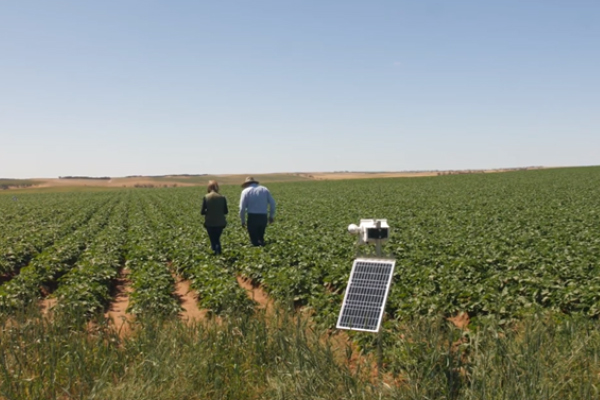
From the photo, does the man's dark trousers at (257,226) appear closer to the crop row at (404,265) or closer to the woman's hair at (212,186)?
the crop row at (404,265)

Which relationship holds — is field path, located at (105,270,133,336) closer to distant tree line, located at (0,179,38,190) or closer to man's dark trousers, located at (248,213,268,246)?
man's dark trousers, located at (248,213,268,246)

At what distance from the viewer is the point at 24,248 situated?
48.6ft

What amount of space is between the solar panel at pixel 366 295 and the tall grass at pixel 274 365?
1.49 ft

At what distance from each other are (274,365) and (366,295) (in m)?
1.32

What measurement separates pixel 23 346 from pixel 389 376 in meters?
4.24

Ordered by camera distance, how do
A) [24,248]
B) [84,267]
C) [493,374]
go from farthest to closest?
[24,248]
[84,267]
[493,374]

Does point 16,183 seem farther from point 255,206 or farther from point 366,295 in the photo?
point 366,295

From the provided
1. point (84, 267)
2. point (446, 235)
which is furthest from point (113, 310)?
point (446, 235)

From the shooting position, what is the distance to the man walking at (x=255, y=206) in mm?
13664

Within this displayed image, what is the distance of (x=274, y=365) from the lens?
18.0 feet

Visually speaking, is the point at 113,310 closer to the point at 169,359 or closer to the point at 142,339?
the point at 142,339

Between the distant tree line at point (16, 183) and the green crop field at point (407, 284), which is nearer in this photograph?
the green crop field at point (407, 284)

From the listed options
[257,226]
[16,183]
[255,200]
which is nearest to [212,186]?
[255,200]

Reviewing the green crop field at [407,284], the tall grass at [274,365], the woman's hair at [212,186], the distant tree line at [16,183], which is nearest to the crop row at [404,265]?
the green crop field at [407,284]
